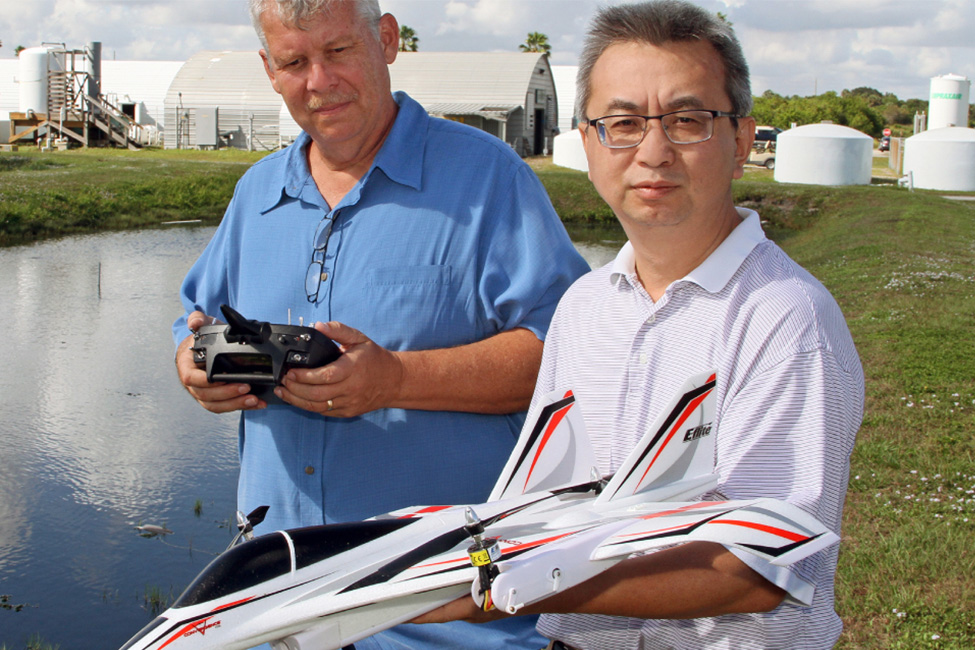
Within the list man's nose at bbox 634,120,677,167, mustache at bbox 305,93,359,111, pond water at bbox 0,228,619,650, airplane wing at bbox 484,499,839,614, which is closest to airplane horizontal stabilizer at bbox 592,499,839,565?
airplane wing at bbox 484,499,839,614

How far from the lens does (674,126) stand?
233cm

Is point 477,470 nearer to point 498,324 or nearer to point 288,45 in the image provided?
point 498,324

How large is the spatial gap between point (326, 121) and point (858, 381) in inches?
76.1

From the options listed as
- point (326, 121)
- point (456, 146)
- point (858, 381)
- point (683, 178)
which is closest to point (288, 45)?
point (326, 121)

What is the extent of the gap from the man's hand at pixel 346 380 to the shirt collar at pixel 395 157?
652 millimetres

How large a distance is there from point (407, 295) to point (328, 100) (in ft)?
2.43

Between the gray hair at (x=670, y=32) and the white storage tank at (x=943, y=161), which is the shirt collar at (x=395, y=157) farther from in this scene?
the white storage tank at (x=943, y=161)

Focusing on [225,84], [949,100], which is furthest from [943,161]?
[225,84]

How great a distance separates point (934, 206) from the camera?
1078 inches

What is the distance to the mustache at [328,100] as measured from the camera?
3069 millimetres

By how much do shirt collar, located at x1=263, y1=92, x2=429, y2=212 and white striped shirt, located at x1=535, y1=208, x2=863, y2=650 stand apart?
92 centimetres

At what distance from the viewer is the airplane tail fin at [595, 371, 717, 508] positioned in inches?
84.6

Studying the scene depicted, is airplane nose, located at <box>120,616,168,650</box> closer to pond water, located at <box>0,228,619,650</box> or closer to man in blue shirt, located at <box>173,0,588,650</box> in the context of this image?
man in blue shirt, located at <box>173,0,588,650</box>

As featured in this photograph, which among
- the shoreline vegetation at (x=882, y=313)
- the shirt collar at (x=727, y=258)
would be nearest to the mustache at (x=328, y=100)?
the shirt collar at (x=727, y=258)
